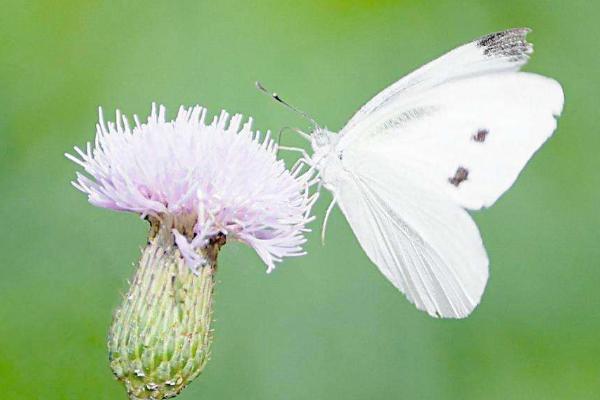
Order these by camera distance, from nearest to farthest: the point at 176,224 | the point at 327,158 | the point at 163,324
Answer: the point at 163,324 → the point at 176,224 → the point at 327,158

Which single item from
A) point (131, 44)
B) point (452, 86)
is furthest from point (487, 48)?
point (131, 44)

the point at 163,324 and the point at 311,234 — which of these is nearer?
the point at 163,324

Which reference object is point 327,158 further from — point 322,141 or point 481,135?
point 481,135

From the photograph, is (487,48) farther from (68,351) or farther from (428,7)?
A: (428,7)

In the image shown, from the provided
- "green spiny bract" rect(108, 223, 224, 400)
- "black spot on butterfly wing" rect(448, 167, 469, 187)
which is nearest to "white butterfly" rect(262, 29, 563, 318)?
"black spot on butterfly wing" rect(448, 167, 469, 187)

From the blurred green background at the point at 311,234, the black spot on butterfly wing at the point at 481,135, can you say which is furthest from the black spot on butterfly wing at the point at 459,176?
the blurred green background at the point at 311,234

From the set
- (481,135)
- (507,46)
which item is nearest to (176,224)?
(481,135)

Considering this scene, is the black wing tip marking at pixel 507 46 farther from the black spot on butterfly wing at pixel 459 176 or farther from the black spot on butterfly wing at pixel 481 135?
the black spot on butterfly wing at pixel 459 176

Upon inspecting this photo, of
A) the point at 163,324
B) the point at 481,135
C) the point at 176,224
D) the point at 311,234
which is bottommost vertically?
the point at 163,324
